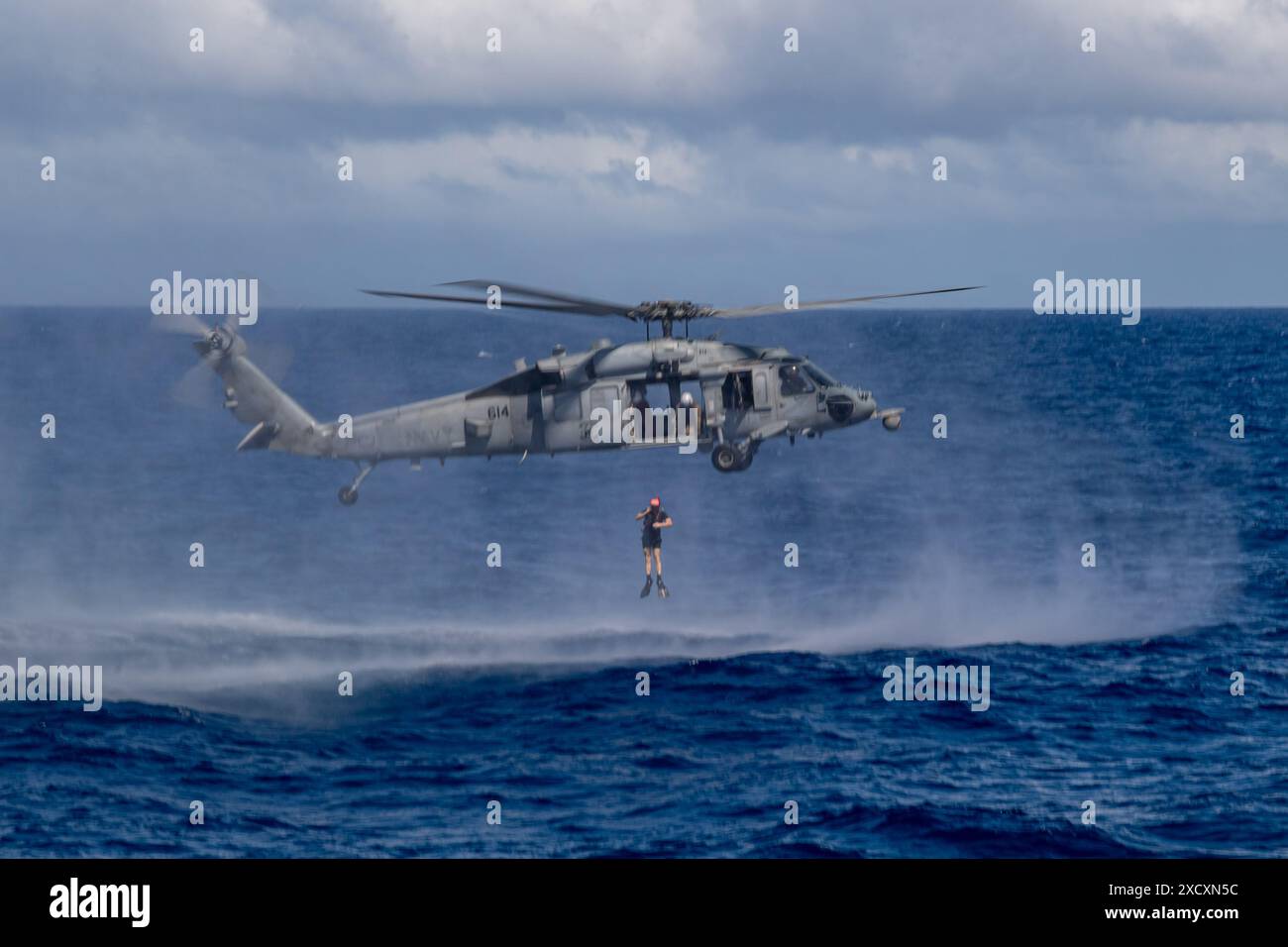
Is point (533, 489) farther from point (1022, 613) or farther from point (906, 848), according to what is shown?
point (906, 848)

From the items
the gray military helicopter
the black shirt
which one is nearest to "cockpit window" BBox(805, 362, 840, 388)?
the gray military helicopter

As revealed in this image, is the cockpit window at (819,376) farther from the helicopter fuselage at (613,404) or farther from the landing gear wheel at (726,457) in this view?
the landing gear wheel at (726,457)

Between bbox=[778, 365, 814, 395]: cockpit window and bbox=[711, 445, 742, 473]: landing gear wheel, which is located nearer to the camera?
bbox=[711, 445, 742, 473]: landing gear wheel

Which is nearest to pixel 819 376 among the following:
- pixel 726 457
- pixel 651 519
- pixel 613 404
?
pixel 726 457

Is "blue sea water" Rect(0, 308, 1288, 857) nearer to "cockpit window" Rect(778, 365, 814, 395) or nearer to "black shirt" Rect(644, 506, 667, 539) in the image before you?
"black shirt" Rect(644, 506, 667, 539)

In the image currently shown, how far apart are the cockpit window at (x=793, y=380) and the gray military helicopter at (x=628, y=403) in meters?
0.03

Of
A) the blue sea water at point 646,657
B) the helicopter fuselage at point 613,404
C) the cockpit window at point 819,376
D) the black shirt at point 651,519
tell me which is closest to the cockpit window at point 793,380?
the helicopter fuselage at point 613,404

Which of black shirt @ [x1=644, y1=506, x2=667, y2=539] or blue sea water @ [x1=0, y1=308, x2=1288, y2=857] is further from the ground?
black shirt @ [x1=644, y1=506, x2=667, y2=539]

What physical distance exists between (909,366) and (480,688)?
127 meters

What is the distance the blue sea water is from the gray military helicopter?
315 centimetres

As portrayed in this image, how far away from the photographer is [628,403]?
1751 inches

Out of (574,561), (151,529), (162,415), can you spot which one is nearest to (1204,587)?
(574,561)

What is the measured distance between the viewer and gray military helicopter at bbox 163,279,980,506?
4438 centimetres

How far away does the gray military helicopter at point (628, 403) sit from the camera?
4438cm
